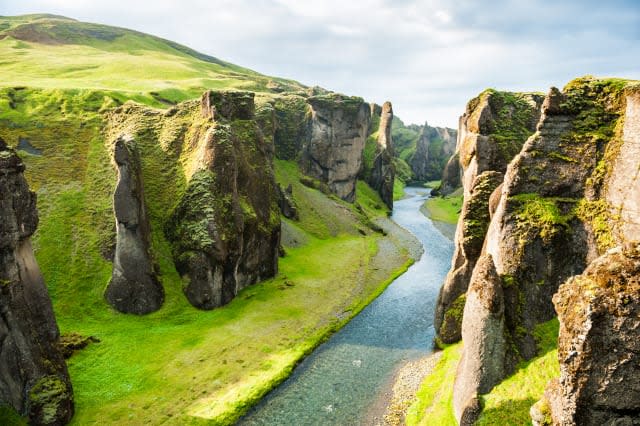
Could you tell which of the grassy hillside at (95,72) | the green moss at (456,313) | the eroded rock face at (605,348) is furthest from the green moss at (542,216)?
the grassy hillside at (95,72)

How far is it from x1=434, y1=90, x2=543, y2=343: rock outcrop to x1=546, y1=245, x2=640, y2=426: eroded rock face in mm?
22947

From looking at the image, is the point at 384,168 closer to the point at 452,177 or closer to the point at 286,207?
the point at 452,177

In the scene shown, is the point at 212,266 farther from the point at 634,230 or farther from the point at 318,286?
the point at 634,230

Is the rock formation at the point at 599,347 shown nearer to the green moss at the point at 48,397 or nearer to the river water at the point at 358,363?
the river water at the point at 358,363

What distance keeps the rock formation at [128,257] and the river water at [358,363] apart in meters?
21.6

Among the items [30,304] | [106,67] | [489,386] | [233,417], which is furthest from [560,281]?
[106,67]

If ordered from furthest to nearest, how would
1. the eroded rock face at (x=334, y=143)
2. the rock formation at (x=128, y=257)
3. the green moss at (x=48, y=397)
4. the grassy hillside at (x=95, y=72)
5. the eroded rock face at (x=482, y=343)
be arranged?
the eroded rock face at (x=334, y=143), the grassy hillside at (x=95, y=72), the rock formation at (x=128, y=257), the green moss at (x=48, y=397), the eroded rock face at (x=482, y=343)

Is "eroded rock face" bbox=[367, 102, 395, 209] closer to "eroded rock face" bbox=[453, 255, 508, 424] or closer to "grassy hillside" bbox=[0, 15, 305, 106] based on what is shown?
"grassy hillside" bbox=[0, 15, 305, 106]

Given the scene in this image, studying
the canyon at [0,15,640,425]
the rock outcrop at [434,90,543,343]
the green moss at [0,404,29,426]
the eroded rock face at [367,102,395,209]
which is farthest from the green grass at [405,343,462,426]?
the eroded rock face at [367,102,395,209]

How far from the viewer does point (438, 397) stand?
113 ft

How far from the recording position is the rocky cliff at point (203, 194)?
55.0m

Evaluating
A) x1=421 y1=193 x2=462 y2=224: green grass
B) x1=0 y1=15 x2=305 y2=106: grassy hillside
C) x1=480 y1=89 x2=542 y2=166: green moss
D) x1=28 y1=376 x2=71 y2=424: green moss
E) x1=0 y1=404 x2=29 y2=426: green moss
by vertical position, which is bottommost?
x1=0 y1=404 x2=29 y2=426: green moss

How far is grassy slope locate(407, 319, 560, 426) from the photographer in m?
25.8

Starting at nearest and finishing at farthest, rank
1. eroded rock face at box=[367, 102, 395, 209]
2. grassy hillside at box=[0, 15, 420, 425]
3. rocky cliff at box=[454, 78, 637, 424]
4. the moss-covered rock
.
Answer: rocky cliff at box=[454, 78, 637, 424] → grassy hillside at box=[0, 15, 420, 425] → eroded rock face at box=[367, 102, 395, 209] → the moss-covered rock
